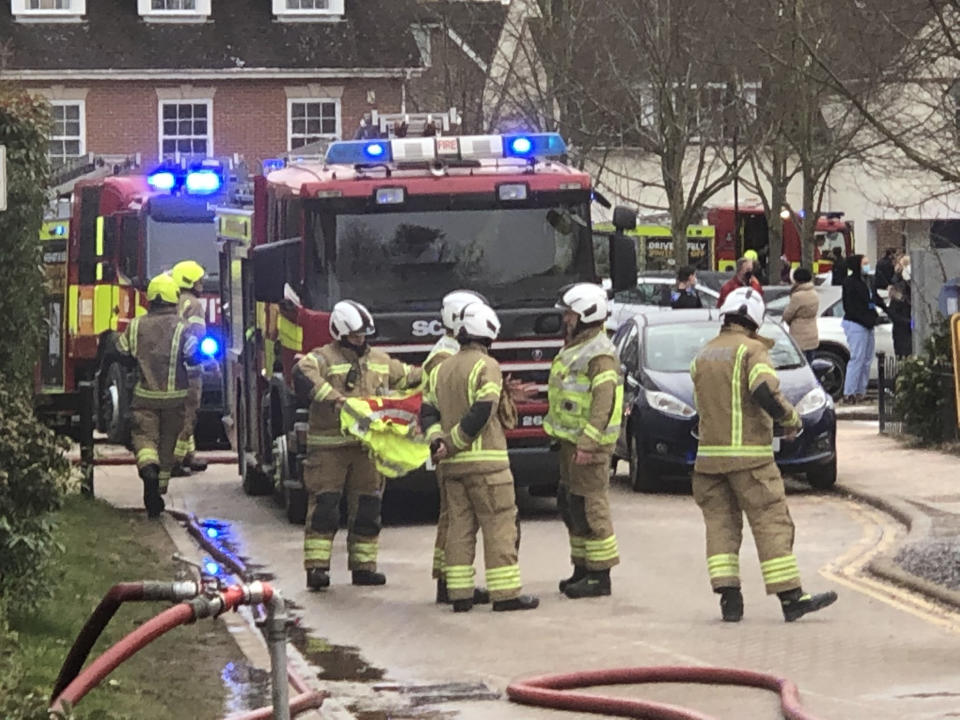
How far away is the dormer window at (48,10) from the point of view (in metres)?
47.0

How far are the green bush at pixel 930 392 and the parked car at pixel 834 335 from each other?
589 centimetres

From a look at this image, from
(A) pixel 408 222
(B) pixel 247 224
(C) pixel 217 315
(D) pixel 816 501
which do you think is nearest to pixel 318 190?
(A) pixel 408 222

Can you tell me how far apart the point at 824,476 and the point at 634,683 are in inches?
345

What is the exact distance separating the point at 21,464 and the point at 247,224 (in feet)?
30.2

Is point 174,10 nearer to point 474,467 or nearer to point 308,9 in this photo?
point 308,9

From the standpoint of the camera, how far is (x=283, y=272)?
1620 centimetres

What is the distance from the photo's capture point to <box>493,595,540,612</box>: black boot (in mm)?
12047

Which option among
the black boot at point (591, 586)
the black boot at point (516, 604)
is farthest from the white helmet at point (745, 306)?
the black boot at point (516, 604)

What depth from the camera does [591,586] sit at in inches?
493

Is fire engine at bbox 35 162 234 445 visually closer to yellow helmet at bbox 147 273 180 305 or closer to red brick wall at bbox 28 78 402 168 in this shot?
yellow helmet at bbox 147 273 180 305

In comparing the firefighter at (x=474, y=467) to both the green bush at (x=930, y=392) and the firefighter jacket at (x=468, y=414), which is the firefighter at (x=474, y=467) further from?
the green bush at (x=930, y=392)

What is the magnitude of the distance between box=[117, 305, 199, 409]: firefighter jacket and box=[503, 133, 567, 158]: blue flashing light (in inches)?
115

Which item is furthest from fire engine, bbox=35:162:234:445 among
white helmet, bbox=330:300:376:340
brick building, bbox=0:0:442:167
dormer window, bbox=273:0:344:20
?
dormer window, bbox=273:0:344:20

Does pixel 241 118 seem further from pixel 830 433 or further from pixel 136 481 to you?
pixel 830 433
